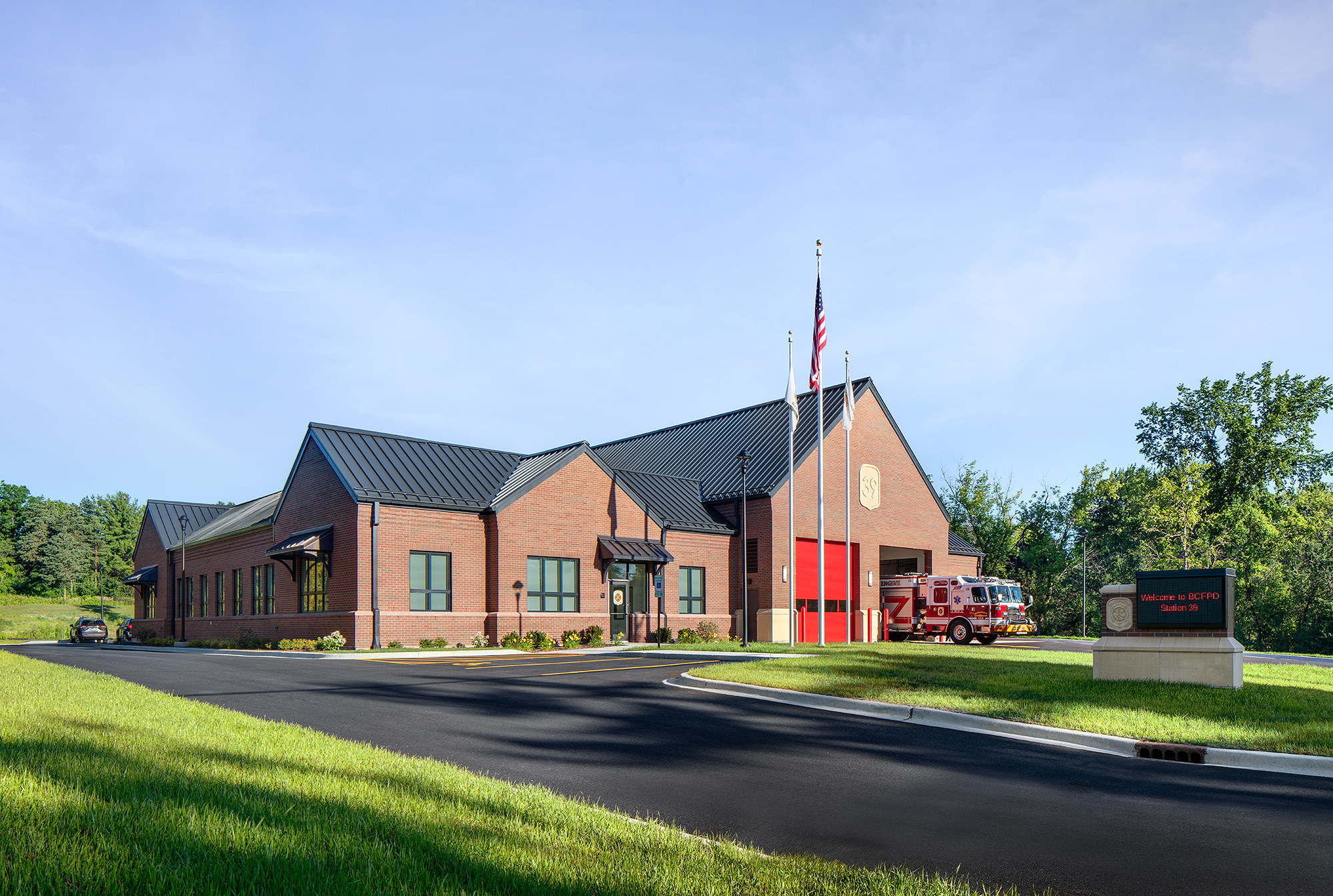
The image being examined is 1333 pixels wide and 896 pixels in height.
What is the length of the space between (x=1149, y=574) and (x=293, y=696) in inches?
586

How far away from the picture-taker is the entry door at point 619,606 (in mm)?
36469

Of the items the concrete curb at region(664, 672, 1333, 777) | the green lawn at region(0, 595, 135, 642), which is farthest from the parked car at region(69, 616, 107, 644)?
the concrete curb at region(664, 672, 1333, 777)

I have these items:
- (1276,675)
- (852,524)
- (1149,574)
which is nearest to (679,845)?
(1149,574)

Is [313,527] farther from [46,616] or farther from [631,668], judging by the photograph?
[46,616]

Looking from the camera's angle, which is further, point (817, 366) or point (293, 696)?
point (817, 366)

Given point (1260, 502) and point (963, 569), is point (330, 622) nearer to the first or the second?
point (963, 569)

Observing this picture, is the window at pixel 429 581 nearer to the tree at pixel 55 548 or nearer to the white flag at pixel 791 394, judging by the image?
the white flag at pixel 791 394

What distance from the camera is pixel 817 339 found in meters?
33.1

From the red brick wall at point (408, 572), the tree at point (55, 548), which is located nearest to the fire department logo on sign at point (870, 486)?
the red brick wall at point (408, 572)

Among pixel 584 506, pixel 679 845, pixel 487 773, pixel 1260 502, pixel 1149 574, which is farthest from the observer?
pixel 1260 502

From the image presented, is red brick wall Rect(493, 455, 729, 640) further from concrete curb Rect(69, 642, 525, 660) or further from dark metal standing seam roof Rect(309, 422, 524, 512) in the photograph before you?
concrete curb Rect(69, 642, 525, 660)

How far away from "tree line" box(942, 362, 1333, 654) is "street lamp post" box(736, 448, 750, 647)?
30854mm

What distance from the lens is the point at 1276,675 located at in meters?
20.0

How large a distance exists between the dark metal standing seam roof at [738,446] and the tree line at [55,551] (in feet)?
271
